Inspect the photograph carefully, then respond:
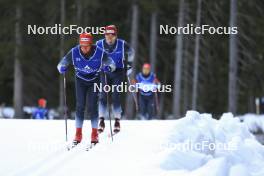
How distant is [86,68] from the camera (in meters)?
10.6

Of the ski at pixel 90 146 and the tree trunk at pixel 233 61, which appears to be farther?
the tree trunk at pixel 233 61

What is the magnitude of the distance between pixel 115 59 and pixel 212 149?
2717 mm

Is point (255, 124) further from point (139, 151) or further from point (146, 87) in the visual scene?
point (139, 151)

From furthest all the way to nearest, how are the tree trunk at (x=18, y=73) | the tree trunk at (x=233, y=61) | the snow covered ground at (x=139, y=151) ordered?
the tree trunk at (x=18, y=73), the tree trunk at (x=233, y=61), the snow covered ground at (x=139, y=151)

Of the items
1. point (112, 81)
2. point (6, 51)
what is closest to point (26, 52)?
point (6, 51)

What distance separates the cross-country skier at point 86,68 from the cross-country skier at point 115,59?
3.32 ft

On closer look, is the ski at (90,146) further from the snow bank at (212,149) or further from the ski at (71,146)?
A: the snow bank at (212,149)

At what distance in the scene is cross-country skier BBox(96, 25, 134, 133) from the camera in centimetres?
1185

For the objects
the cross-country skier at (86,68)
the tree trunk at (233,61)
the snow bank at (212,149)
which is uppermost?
the tree trunk at (233,61)

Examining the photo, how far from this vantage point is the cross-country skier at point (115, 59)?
11.8 metres

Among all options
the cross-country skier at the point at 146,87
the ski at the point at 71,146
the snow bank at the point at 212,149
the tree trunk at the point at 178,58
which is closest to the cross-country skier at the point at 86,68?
the ski at the point at 71,146

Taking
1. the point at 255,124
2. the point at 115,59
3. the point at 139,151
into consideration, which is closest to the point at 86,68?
the point at 115,59

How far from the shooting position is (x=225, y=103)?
34.4 metres

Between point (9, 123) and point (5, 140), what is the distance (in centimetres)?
205
